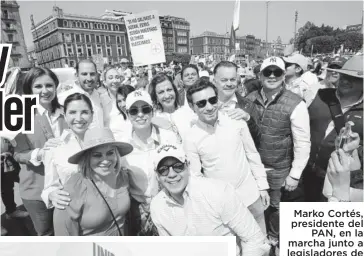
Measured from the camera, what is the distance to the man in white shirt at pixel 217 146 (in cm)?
171

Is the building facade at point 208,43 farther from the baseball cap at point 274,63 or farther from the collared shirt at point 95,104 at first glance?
the baseball cap at point 274,63

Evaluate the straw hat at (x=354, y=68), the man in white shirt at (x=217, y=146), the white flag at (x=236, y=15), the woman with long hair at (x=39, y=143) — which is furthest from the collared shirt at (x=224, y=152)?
the white flag at (x=236, y=15)

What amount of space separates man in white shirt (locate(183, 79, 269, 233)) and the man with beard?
59 centimetres

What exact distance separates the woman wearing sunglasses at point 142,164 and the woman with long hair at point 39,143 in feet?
1.84

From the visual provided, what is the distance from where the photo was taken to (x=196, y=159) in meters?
1.76

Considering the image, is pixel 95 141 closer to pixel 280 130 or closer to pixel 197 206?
pixel 197 206

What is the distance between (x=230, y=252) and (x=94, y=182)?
2.91ft

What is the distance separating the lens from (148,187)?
1685mm

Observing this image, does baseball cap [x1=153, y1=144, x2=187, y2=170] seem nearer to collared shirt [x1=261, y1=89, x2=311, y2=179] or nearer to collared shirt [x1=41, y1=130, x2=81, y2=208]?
collared shirt [x1=41, y1=130, x2=81, y2=208]

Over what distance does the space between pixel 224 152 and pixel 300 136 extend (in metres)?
0.66

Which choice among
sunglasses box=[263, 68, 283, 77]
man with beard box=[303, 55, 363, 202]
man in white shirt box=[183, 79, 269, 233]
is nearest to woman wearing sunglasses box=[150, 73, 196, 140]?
man in white shirt box=[183, 79, 269, 233]

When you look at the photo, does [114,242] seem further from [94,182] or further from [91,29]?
[91,29]

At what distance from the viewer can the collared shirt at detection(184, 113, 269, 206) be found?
5.60ft

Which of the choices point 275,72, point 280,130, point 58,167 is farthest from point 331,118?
point 58,167
